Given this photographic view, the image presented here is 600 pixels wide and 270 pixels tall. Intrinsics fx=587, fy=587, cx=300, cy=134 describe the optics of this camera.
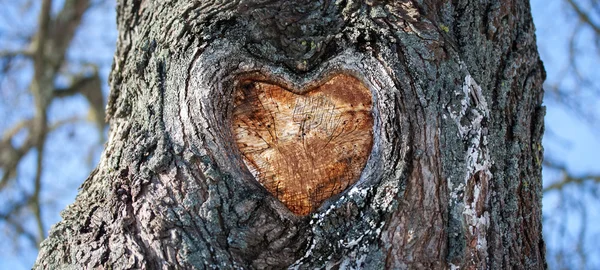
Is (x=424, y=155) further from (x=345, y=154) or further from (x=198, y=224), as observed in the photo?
(x=198, y=224)

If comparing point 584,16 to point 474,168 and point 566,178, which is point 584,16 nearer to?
point 566,178

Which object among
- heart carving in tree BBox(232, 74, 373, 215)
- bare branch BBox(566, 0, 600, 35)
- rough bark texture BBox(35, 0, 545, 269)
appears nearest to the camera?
rough bark texture BBox(35, 0, 545, 269)

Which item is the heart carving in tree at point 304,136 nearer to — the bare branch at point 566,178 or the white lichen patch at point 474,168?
the white lichen patch at point 474,168

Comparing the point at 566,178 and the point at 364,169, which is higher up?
the point at 566,178

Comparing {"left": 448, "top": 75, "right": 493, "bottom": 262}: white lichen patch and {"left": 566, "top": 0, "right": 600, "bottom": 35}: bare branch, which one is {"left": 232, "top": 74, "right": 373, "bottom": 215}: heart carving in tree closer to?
{"left": 448, "top": 75, "right": 493, "bottom": 262}: white lichen patch

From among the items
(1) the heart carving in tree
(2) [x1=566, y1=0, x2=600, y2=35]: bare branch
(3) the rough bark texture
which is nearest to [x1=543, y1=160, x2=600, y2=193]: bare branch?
(2) [x1=566, y1=0, x2=600, y2=35]: bare branch

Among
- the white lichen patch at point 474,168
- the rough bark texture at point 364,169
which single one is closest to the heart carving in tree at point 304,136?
the rough bark texture at point 364,169

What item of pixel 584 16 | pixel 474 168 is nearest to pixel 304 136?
pixel 474 168
